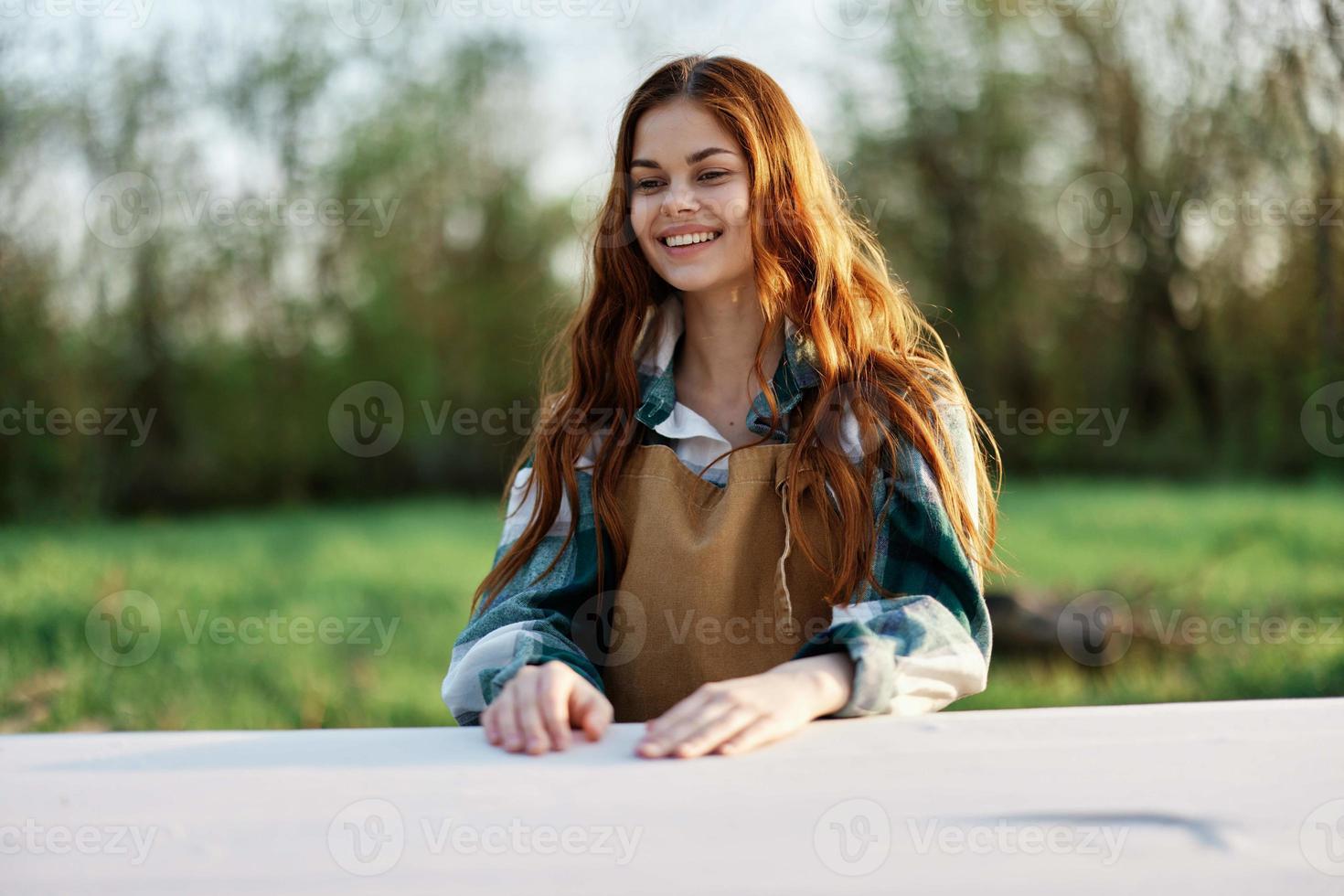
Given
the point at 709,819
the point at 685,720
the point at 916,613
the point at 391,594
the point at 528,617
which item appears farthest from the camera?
the point at 391,594

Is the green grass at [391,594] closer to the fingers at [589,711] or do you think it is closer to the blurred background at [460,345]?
the blurred background at [460,345]

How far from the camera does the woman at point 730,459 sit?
1268mm

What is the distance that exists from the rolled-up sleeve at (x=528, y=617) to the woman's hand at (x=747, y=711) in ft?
0.95

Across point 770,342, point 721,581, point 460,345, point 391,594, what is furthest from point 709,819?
point 460,345

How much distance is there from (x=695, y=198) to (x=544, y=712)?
2.39 ft

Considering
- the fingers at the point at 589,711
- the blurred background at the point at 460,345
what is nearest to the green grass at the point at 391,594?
the blurred background at the point at 460,345

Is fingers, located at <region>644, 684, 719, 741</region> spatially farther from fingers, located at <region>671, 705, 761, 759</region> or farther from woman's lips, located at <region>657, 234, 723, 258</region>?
woman's lips, located at <region>657, 234, 723, 258</region>

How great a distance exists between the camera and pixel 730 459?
1355 mm

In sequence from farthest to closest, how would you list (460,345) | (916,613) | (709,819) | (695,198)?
(460,345) → (695,198) → (916,613) → (709,819)

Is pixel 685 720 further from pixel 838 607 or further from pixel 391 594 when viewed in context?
pixel 391 594

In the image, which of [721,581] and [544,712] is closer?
[544,712]

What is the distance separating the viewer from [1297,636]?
280 cm

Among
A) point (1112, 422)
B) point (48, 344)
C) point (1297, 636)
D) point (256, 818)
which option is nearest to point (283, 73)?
point (48, 344)

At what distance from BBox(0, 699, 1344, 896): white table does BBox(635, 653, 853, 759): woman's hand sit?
0.03m
